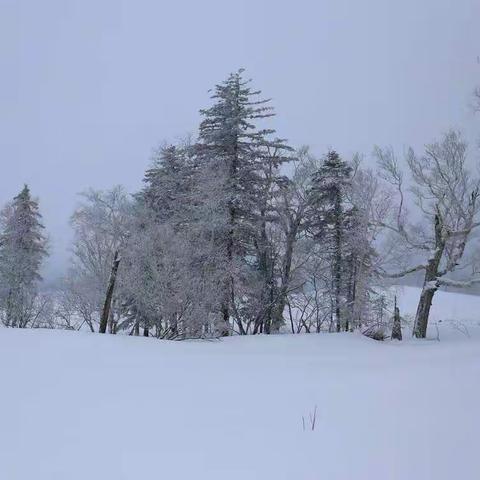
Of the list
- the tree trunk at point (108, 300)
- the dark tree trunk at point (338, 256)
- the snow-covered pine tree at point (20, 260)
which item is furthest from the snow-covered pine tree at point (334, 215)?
the snow-covered pine tree at point (20, 260)

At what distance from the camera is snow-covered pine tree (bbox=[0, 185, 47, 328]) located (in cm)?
2586

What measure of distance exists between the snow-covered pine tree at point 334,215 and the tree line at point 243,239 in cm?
8

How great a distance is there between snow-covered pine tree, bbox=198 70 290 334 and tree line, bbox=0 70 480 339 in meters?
0.08

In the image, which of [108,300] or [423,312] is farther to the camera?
[423,312]

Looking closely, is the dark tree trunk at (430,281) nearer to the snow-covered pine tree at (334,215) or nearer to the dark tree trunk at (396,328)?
the dark tree trunk at (396,328)

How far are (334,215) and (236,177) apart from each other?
653 cm

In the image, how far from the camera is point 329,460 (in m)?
4.30

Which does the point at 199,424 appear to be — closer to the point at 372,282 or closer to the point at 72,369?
the point at 72,369

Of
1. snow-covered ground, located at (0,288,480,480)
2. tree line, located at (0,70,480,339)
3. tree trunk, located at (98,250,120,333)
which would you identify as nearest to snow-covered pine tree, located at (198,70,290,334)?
tree line, located at (0,70,480,339)

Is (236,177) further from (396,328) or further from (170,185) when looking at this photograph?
(396,328)

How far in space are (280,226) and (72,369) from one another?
685 inches

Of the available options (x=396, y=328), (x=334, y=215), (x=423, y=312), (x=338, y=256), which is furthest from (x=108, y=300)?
(x=423, y=312)

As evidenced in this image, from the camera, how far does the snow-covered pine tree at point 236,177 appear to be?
20594 mm

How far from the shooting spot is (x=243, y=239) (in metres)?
22.1
